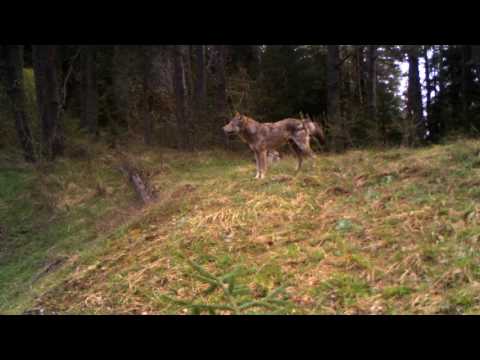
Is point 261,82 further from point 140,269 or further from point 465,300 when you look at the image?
point 465,300

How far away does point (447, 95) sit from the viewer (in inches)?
784

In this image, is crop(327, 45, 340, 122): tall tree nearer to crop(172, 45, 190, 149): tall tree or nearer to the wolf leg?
crop(172, 45, 190, 149): tall tree

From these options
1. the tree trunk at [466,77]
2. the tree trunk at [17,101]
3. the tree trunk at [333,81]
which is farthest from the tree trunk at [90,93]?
the tree trunk at [466,77]

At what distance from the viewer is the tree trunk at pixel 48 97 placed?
54.5 feet

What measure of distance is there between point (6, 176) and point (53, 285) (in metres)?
10.1

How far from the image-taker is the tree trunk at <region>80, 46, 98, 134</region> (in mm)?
21125

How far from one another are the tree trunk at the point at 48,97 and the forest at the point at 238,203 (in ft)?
0.22

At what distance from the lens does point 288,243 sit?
650cm

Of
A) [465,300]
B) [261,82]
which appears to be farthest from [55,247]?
[261,82]

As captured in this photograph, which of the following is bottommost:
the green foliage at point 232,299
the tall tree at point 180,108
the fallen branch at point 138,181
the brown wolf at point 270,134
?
the green foliage at point 232,299

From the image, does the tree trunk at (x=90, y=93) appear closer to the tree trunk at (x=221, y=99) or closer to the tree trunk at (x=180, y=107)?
the tree trunk at (x=180, y=107)

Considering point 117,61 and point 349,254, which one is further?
point 117,61
